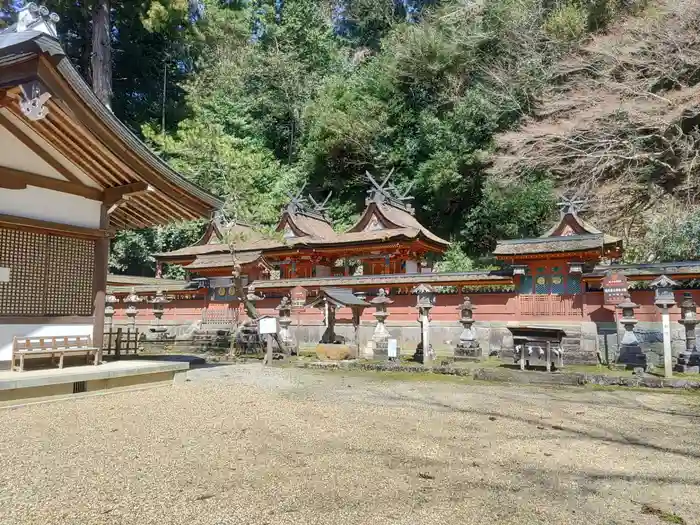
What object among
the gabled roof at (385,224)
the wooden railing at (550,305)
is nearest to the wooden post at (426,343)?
the wooden railing at (550,305)

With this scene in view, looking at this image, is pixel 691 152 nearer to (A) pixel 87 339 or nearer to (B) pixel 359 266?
(B) pixel 359 266

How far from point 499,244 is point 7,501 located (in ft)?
50.4

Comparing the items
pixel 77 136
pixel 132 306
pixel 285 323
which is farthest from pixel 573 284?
pixel 132 306

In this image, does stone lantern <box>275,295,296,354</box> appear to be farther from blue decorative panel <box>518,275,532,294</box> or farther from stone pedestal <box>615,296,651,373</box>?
stone pedestal <box>615,296,651,373</box>

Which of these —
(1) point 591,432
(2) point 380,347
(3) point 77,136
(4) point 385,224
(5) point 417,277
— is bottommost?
(1) point 591,432

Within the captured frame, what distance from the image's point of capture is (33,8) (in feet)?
23.0

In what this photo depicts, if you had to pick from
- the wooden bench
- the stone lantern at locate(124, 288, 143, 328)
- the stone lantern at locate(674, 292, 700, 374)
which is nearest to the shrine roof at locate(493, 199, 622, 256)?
the stone lantern at locate(674, 292, 700, 374)

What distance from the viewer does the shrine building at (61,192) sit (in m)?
7.66

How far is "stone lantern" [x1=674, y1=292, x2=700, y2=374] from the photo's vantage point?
11.7 m

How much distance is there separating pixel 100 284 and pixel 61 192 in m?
1.82

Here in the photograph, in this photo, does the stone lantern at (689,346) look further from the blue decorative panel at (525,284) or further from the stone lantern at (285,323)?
the stone lantern at (285,323)

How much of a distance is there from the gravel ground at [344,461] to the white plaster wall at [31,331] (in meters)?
1.86

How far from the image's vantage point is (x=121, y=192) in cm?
943

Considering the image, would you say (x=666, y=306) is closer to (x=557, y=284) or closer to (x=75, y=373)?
(x=557, y=284)
